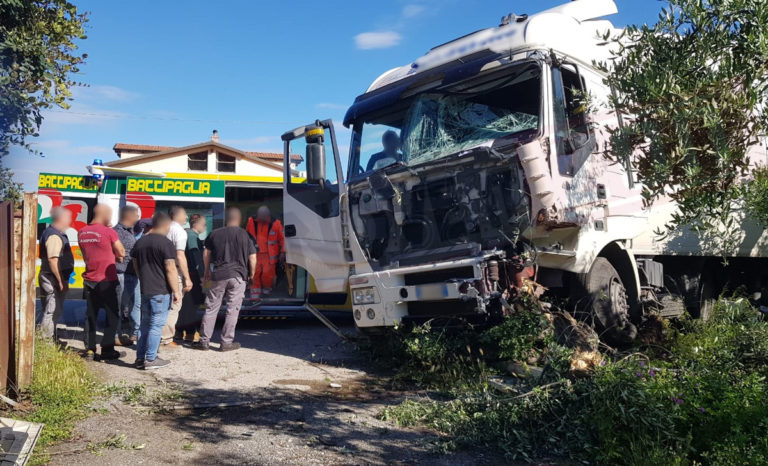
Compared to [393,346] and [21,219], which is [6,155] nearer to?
[21,219]

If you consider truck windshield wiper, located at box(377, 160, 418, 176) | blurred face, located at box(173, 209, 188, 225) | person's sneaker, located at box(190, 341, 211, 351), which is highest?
truck windshield wiper, located at box(377, 160, 418, 176)

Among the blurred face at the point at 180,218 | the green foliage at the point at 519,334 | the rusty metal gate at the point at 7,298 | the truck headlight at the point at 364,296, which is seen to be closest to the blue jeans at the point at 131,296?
the blurred face at the point at 180,218

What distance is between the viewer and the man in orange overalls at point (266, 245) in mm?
10625

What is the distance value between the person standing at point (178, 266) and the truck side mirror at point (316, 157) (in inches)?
81.3

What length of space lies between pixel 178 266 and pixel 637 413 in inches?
233

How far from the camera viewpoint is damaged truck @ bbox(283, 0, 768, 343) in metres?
5.94

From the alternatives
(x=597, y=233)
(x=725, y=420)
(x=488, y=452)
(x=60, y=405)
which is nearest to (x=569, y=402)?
(x=488, y=452)

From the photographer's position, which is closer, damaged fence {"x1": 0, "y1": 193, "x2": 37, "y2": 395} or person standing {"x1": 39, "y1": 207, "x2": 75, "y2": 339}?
damaged fence {"x1": 0, "y1": 193, "x2": 37, "y2": 395}

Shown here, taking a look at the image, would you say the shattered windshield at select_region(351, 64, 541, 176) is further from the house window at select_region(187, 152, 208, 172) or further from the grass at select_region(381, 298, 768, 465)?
the house window at select_region(187, 152, 208, 172)

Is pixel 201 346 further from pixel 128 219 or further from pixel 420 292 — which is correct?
pixel 420 292

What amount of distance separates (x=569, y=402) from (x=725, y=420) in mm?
1023

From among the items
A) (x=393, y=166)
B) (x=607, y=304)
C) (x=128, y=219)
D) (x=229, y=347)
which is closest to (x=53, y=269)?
(x=128, y=219)

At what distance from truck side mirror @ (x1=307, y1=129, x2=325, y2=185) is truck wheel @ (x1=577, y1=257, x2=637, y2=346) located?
10.3 ft

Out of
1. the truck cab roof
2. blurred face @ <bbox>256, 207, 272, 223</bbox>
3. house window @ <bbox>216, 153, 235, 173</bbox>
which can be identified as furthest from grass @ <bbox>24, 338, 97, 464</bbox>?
house window @ <bbox>216, 153, 235, 173</bbox>
